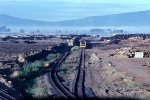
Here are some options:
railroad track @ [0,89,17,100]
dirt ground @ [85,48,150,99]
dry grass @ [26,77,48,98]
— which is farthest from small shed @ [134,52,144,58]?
railroad track @ [0,89,17,100]

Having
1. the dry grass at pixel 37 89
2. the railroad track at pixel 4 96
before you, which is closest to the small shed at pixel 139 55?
the dry grass at pixel 37 89

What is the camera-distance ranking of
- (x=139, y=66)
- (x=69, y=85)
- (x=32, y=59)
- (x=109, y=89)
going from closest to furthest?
1. (x=109, y=89)
2. (x=69, y=85)
3. (x=139, y=66)
4. (x=32, y=59)

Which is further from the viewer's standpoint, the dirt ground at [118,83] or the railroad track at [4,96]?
the dirt ground at [118,83]

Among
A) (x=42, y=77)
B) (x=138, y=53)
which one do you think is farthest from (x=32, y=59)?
(x=42, y=77)

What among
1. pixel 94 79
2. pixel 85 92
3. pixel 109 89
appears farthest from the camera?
pixel 94 79

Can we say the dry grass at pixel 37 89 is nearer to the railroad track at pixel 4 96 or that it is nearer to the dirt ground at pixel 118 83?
the railroad track at pixel 4 96

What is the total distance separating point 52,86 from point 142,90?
5509 mm

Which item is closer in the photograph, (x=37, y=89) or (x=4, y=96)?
(x=4, y=96)

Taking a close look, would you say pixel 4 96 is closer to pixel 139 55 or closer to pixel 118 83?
pixel 118 83

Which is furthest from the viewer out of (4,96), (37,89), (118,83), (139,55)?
(139,55)

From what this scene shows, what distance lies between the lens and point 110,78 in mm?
36062

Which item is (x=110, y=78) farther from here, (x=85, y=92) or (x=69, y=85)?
(x=85, y=92)

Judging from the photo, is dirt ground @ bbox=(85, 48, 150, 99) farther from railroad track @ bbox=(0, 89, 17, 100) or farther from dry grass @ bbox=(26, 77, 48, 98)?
railroad track @ bbox=(0, 89, 17, 100)

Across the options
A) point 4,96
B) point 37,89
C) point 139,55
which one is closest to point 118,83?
point 37,89
